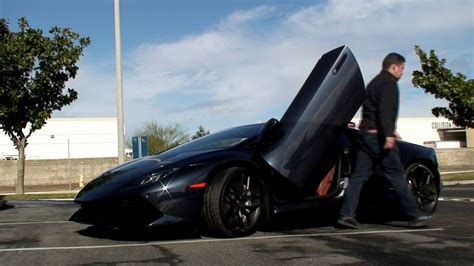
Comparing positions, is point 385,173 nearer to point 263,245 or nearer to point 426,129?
point 263,245

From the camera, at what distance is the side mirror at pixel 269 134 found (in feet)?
16.5

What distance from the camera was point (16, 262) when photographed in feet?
12.7

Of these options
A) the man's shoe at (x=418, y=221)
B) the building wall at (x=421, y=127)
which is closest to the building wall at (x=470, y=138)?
the building wall at (x=421, y=127)

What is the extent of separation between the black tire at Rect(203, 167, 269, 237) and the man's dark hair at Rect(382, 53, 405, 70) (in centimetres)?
169

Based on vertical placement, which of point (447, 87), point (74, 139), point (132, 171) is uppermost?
point (74, 139)

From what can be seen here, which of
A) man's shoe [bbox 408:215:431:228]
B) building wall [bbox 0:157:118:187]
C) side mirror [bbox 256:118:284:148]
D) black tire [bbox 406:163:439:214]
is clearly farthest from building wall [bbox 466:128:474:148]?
side mirror [bbox 256:118:284:148]

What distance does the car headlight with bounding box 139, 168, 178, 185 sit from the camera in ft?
14.8

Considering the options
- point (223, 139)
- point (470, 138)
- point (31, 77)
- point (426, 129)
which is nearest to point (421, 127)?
point (426, 129)

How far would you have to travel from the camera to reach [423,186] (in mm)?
5848

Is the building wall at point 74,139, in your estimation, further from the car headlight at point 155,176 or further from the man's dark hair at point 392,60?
the man's dark hair at point 392,60

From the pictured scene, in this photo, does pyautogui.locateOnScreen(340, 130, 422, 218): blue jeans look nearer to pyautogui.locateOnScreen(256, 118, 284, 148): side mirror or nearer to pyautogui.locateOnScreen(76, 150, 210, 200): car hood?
pyautogui.locateOnScreen(256, 118, 284, 148): side mirror

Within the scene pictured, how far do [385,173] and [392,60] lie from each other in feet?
3.66

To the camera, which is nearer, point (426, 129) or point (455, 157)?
point (455, 157)

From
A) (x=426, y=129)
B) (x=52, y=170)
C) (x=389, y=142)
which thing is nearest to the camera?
(x=389, y=142)
